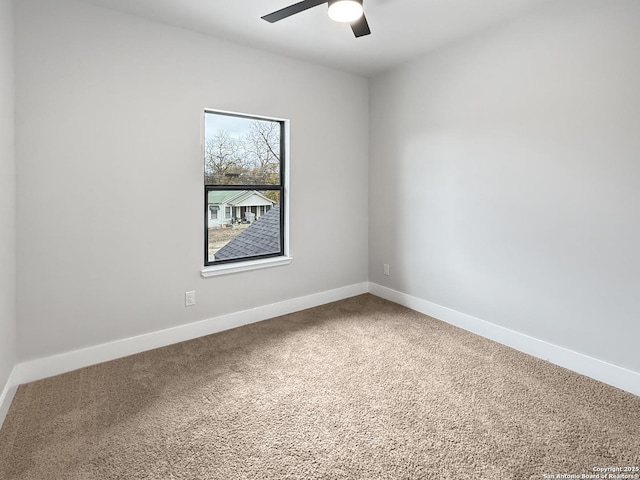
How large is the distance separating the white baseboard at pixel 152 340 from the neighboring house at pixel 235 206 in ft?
2.94

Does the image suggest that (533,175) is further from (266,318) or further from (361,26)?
(266,318)

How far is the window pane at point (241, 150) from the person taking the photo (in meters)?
3.15

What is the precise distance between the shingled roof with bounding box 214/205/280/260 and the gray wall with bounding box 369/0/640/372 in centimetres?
139

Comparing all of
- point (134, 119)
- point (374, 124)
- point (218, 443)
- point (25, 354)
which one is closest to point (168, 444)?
point (218, 443)

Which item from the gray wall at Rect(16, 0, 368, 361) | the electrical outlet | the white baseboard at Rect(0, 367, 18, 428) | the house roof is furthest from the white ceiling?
the white baseboard at Rect(0, 367, 18, 428)

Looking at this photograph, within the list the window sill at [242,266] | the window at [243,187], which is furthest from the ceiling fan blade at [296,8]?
the window sill at [242,266]

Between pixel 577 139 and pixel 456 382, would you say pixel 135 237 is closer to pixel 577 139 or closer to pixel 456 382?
pixel 456 382

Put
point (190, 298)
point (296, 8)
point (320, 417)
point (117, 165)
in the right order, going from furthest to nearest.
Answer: point (190, 298) → point (117, 165) → point (296, 8) → point (320, 417)

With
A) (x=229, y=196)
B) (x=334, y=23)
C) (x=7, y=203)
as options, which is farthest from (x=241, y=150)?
(x=7, y=203)

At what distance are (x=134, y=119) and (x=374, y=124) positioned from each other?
2.53 metres

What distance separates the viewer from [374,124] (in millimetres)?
4062

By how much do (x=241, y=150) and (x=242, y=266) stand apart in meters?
1.11

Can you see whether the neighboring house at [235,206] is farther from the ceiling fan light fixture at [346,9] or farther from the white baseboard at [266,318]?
the ceiling fan light fixture at [346,9]

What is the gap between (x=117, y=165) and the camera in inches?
103
